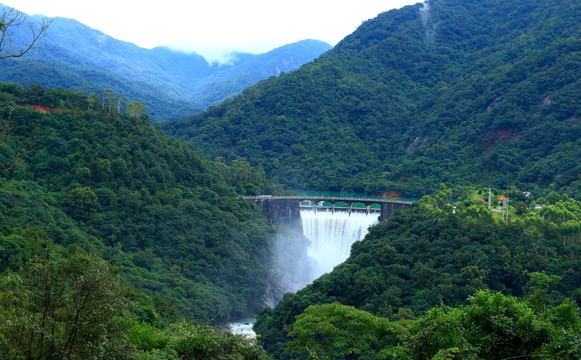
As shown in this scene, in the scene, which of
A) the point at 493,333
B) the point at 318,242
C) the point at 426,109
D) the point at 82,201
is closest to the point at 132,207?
the point at 82,201

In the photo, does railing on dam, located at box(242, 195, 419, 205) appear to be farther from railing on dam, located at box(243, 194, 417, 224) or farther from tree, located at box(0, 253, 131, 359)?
tree, located at box(0, 253, 131, 359)

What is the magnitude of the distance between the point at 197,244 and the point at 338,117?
145ft

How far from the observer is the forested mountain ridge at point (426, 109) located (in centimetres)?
6272

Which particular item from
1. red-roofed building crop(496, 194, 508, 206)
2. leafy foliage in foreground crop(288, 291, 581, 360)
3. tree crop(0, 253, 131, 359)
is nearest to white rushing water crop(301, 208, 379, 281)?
red-roofed building crop(496, 194, 508, 206)

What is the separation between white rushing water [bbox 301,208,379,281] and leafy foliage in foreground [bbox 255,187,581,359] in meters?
14.3

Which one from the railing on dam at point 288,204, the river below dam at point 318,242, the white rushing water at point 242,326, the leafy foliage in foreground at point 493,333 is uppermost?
the leafy foliage in foreground at point 493,333

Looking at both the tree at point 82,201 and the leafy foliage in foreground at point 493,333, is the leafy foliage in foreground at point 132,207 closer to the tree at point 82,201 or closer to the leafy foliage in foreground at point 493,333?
the tree at point 82,201

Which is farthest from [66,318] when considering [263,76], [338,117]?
[263,76]

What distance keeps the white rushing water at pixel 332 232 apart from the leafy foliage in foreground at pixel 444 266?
1426 centimetres

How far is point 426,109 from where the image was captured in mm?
85625

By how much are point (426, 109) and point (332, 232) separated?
38.2 metres

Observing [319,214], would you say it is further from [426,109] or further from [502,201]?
[426,109]

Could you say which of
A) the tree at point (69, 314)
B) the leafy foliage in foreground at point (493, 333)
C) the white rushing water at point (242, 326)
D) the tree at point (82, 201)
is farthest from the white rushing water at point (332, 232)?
the tree at point (69, 314)

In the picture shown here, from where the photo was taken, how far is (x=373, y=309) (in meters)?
30.5
